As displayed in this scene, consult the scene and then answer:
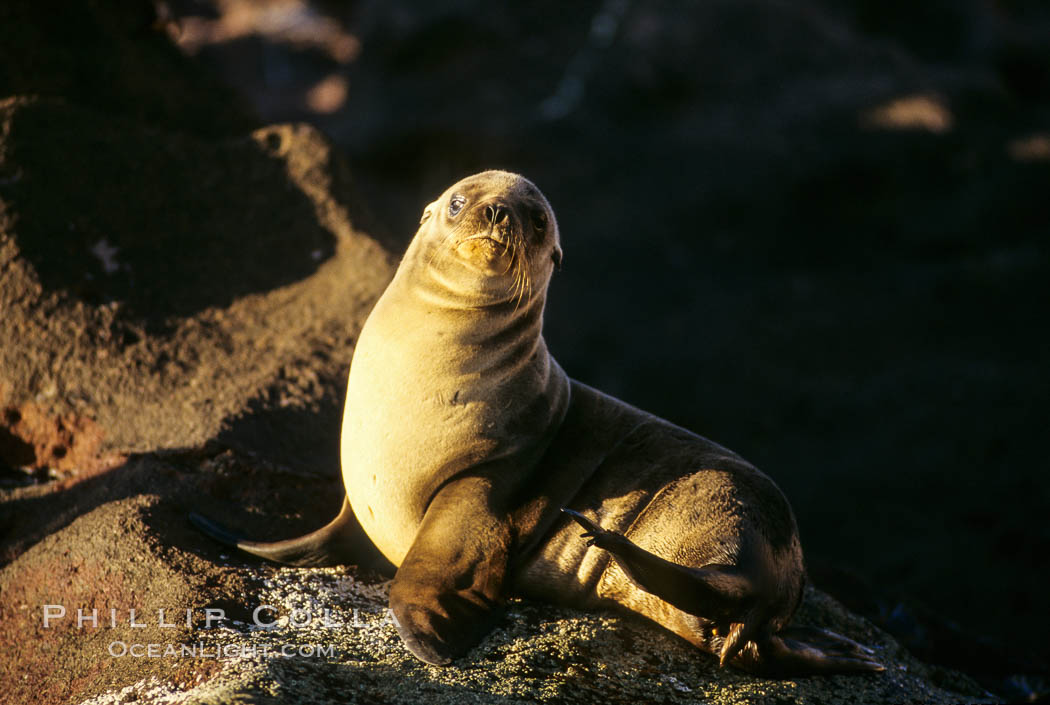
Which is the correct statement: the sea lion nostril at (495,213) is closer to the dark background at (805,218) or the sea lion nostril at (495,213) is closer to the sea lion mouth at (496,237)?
the sea lion mouth at (496,237)

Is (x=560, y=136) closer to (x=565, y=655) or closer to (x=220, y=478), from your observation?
(x=220, y=478)

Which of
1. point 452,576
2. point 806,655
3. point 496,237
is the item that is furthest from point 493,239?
point 806,655

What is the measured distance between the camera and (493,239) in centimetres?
382

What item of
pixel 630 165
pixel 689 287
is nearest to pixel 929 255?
pixel 689 287

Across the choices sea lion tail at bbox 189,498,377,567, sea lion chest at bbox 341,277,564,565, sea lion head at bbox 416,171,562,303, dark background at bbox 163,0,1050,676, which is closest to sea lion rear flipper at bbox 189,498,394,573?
sea lion tail at bbox 189,498,377,567

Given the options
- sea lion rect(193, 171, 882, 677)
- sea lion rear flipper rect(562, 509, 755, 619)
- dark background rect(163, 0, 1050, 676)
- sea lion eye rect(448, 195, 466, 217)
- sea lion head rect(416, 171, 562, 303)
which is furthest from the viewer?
dark background rect(163, 0, 1050, 676)

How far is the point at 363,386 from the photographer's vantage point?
399 cm

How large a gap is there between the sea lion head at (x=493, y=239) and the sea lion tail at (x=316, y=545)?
107 centimetres

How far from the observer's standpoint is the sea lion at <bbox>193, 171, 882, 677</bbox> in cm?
372

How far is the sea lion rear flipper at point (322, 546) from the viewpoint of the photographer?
4098 millimetres

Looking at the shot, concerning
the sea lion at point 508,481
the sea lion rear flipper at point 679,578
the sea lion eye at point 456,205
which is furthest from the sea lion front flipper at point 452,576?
the sea lion eye at point 456,205

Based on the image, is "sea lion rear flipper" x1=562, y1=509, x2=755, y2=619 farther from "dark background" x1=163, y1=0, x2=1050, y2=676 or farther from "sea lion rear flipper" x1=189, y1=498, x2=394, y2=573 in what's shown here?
"dark background" x1=163, y1=0, x2=1050, y2=676

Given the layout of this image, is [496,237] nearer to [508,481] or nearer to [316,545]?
[508,481]

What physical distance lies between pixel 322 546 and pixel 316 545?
0.02 m
